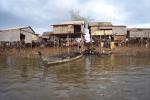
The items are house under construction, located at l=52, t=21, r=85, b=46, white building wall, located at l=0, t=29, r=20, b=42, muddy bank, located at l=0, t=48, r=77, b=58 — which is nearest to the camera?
muddy bank, located at l=0, t=48, r=77, b=58

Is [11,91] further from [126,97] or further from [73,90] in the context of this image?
[126,97]

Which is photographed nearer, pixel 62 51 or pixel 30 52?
pixel 62 51

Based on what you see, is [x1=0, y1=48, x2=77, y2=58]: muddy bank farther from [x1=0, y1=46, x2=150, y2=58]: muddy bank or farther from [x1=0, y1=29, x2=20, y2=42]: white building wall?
[x1=0, y1=29, x2=20, y2=42]: white building wall

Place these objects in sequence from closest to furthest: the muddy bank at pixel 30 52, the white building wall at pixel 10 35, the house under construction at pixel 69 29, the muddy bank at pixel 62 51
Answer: the muddy bank at pixel 62 51
the muddy bank at pixel 30 52
the house under construction at pixel 69 29
the white building wall at pixel 10 35

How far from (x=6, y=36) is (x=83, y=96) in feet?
126

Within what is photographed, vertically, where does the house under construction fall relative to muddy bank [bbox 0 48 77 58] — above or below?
above

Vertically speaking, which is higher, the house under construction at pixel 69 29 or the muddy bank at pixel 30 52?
the house under construction at pixel 69 29

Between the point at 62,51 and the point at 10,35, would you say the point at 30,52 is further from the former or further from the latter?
the point at 10,35

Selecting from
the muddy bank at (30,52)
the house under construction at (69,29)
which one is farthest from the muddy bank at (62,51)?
the house under construction at (69,29)

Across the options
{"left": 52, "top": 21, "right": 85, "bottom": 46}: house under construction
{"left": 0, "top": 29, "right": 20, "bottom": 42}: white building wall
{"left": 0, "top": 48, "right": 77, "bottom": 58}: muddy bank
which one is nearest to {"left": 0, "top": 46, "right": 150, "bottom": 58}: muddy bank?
{"left": 0, "top": 48, "right": 77, "bottom": 58}: muddy bank

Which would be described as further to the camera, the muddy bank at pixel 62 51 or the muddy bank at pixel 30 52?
the muddy bank at pixel 30 52

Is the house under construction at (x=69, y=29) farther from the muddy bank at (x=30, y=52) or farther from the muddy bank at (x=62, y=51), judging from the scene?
the muddy bank at (x=30, y=52)

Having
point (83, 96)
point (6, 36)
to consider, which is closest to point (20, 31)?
point (6, 36)

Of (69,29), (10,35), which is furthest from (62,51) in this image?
(10,35)
